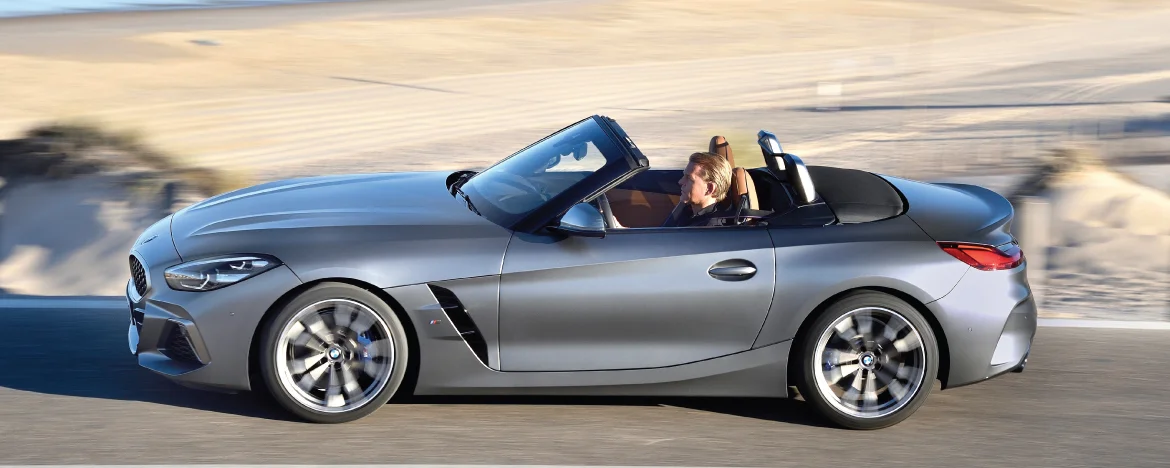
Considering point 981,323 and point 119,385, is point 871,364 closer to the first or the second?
point 981,323

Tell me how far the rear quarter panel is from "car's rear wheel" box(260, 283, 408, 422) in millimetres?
1531

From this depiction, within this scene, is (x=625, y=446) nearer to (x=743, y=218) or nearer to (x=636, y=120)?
(x=743, y=218)

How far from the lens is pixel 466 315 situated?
5.18 meters

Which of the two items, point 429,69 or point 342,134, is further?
point 429,69

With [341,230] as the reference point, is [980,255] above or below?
below

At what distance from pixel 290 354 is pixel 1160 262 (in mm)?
6879

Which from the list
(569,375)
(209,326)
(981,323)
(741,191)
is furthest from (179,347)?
(981,323)

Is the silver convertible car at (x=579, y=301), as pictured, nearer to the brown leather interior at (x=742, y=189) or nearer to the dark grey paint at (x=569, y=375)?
the dark grey paint at (x=569, y=375)

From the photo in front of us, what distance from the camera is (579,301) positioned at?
5.19 metres

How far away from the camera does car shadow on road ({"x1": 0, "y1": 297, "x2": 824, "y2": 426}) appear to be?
5.60m

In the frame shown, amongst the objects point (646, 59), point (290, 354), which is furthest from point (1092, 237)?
point (646, 59)

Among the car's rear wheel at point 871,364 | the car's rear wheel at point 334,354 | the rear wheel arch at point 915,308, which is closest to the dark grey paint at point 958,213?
the rear wheel arch at point 915,308

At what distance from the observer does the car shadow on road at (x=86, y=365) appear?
5602 millimetres

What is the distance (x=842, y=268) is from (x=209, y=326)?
258 cm
